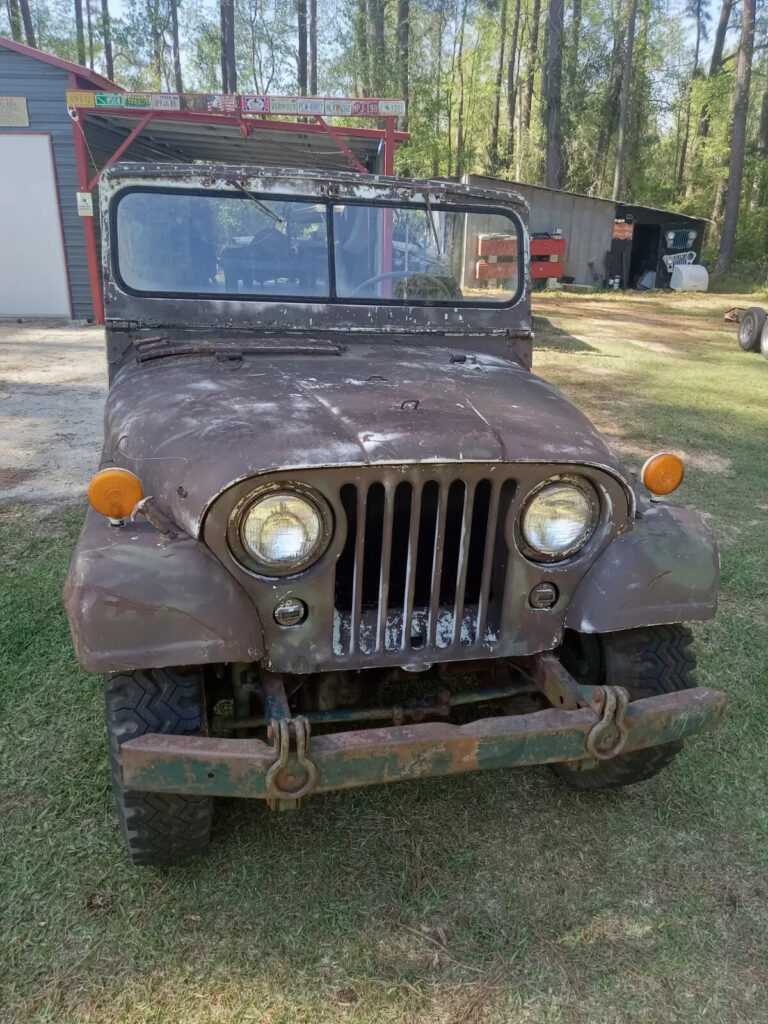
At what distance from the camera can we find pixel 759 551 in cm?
466

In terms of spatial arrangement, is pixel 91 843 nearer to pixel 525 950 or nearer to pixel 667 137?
pixel 525 950

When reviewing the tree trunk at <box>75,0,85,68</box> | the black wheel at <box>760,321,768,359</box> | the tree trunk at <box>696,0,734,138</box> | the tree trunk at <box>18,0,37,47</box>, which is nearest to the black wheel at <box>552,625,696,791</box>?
the black wheel at <box>760,321,768,359</box>

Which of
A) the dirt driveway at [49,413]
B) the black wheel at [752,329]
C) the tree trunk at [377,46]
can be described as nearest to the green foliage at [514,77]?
the tree trunk at [377,46]

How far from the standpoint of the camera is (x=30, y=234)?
12586 mm

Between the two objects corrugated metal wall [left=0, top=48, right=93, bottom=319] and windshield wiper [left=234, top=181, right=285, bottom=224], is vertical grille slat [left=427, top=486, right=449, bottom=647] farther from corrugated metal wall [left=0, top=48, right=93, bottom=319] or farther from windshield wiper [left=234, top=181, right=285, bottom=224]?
corrugated metal wall [left=0, top=48, right=93, bottom=319]

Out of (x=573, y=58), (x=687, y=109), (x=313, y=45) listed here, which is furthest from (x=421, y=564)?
(x=687, y=109)

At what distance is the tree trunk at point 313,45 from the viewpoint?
30.6 meters

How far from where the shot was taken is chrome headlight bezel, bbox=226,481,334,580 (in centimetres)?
187

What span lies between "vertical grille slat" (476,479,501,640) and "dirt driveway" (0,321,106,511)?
371 cm

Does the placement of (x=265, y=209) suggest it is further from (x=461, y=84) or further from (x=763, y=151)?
(x=461, y=84)

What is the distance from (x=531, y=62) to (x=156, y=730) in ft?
125

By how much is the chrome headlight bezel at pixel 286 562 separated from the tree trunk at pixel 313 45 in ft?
109

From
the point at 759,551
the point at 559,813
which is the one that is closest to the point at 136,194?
the point at 559,813

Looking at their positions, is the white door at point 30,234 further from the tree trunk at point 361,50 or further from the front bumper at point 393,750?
the tree trunk at point 361,50
